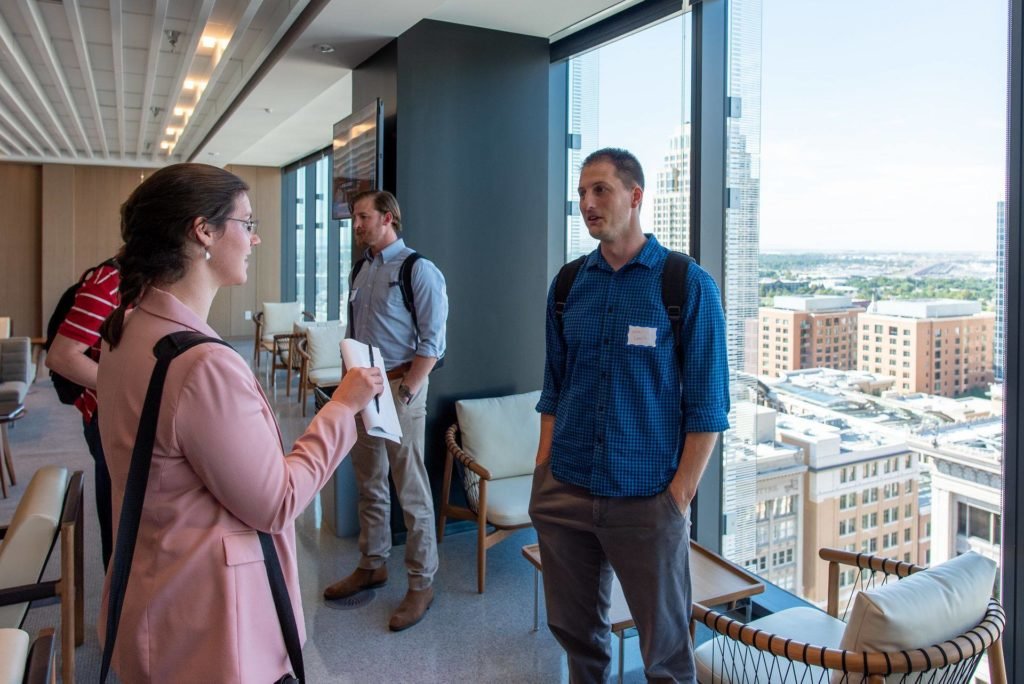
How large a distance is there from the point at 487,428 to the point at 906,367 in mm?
2146

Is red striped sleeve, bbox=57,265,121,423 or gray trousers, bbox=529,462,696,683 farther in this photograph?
red striped sleeve, bbox=57,265,121,423

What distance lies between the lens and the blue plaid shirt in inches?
77.9

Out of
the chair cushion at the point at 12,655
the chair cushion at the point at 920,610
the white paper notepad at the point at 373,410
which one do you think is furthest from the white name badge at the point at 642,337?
the chair cushion at the point at 12,655

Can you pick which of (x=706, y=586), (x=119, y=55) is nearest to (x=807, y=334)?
(x=706, y=586)

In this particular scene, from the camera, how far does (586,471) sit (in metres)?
2.06

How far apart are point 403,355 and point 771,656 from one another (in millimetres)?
1962

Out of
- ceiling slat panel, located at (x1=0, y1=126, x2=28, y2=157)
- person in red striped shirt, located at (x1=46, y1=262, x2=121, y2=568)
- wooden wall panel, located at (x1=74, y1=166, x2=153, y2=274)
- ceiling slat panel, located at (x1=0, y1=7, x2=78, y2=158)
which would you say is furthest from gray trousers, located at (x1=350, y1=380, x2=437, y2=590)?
wooden wall panel, located at (x1=74, y1=166, x2=153, y2=274)

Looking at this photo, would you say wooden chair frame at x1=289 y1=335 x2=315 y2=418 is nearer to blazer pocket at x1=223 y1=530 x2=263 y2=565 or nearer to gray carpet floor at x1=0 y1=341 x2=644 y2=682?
gray carpet floor at x1=0 y1=341 x2=644 y2=682

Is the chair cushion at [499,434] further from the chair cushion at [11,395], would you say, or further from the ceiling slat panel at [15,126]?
the ceiling slat panel at [15,126]

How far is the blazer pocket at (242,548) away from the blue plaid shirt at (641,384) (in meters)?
1.00

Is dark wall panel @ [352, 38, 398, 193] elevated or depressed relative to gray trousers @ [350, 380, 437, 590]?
elevated

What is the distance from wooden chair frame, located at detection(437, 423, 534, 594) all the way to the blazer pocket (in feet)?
7.31

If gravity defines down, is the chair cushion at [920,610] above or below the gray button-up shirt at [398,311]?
below

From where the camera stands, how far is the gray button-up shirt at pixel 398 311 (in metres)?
3.29
